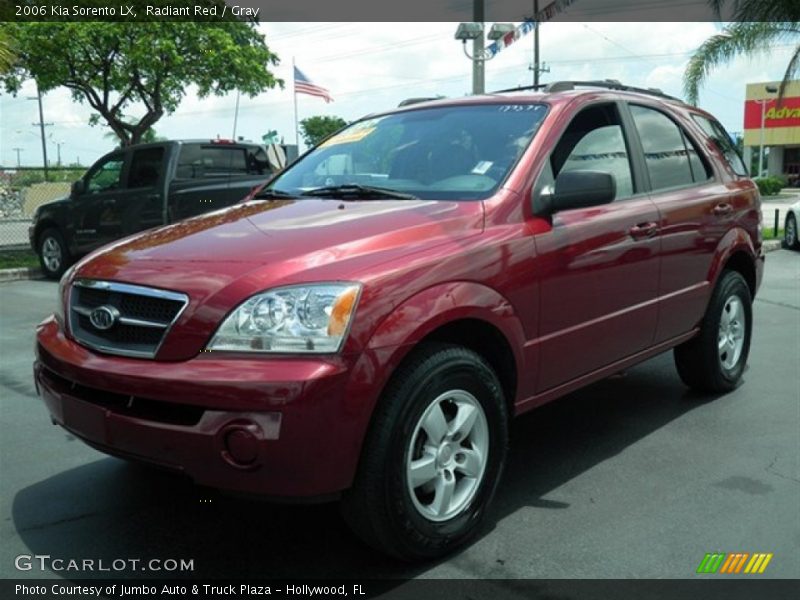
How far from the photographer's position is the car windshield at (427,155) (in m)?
3.71

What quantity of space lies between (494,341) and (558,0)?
51.1ft

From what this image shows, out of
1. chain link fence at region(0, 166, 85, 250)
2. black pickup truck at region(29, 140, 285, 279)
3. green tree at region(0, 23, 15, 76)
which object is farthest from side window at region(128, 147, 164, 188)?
chain link fence at region(0, 166, 85, 250)

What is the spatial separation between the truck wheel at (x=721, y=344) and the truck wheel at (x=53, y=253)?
A: 9722mm

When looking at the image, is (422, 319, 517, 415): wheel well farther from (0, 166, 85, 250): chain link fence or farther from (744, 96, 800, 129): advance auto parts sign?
(744, 96, 800, 129): advance auto parts sign

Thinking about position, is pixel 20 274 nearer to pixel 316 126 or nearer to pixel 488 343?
pixel 488 343

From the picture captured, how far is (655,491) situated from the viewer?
378cm

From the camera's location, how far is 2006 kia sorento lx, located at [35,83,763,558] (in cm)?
269

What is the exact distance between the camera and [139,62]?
16.1 metres

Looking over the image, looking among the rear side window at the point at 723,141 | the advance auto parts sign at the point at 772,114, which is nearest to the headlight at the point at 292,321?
the rear side window at the point at 723,141

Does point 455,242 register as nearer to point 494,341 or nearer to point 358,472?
point 494,341

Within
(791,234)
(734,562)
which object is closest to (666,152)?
(734,562)

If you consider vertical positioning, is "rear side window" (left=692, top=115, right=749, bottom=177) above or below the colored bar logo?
above

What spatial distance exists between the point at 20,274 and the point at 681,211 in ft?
35.8

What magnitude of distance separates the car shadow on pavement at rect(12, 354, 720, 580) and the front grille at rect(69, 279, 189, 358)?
71 cm
